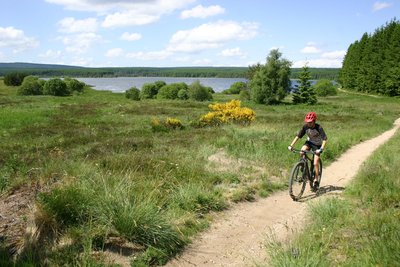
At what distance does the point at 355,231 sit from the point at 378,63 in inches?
2619

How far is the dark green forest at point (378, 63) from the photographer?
5994 centimetres

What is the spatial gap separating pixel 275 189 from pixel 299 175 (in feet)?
2.89

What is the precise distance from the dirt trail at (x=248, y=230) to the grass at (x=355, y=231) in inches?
20.6

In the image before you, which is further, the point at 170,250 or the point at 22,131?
the point at 22,131

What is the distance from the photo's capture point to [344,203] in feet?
26.0

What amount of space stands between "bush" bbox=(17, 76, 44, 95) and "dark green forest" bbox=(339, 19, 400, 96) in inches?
2336

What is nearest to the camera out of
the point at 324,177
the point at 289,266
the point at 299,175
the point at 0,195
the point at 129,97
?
the point at 289,266

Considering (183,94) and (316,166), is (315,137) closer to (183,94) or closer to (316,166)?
(316,166)

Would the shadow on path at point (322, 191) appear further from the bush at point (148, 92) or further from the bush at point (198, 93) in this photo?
the bush at point (148, 92)

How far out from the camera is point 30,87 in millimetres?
68500

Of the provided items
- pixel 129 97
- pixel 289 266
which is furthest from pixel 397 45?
pixel 289 266

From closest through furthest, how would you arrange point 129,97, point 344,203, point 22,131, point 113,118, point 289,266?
point 289,266 → point 344,203 → point 22,131 → point 113,118 → point 129,97

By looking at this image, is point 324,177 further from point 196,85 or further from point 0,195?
point 196,85

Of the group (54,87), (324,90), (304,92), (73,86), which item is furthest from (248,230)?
(73,86)
